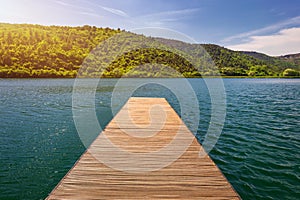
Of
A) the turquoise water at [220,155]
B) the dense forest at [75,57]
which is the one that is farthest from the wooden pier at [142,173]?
the dense forest at [75,57]

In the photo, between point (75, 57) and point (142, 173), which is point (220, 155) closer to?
point (142, 173)

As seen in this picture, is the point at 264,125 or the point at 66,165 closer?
the point at 66,165

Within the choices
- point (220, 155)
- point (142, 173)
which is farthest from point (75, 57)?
point (142, 173)

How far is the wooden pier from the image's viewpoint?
2.93m

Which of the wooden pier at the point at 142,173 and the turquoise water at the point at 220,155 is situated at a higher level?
the wooden pier at the point at 142,173

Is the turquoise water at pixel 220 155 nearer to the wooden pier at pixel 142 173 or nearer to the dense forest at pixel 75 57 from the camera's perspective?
the wooden pier at pixel 142 173

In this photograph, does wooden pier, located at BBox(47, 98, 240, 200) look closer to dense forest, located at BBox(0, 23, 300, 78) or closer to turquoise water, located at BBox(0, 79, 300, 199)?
turquoise water, located at BBox(0, 79, 300, 199)

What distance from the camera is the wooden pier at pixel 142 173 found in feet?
9.61

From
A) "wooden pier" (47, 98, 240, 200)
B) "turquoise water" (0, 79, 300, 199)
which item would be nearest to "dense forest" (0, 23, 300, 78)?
"turquoise water" (0, 79, 300, 199)

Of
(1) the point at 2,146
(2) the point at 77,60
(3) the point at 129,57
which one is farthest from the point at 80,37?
(1) the point at 2,146

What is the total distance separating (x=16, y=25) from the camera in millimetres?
101125

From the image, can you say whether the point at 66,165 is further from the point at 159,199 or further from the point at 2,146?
the point at 159,199

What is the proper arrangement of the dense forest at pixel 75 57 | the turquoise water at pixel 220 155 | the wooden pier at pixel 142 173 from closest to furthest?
the wooden pier at pixel 142 173 < the turquoise water at pixel 220 155 < the dense forest at pixel 75 57

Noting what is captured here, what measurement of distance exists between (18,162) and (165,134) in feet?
14.6
